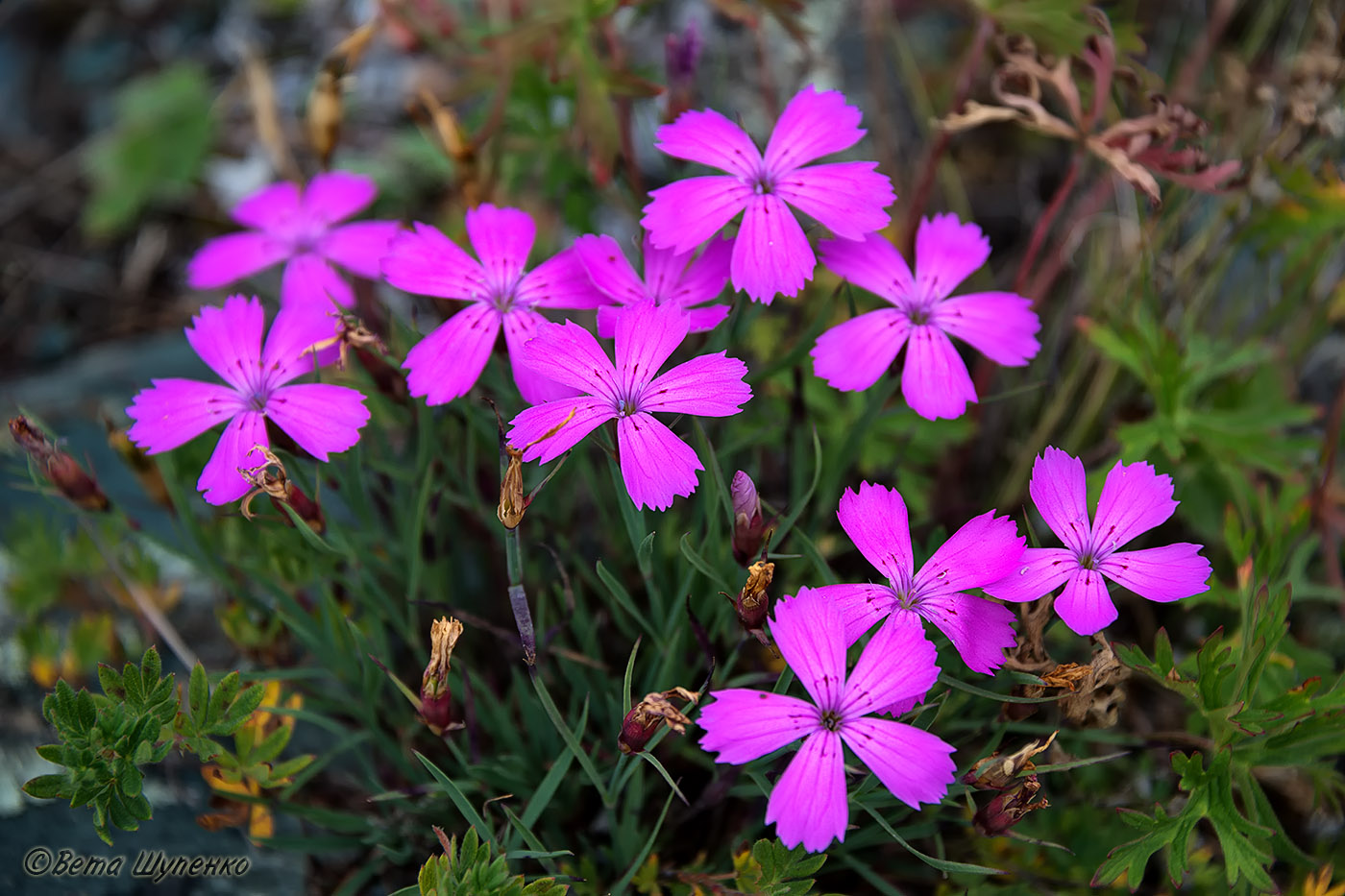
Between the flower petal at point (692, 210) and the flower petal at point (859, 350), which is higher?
the flower petal at point (692, 210)

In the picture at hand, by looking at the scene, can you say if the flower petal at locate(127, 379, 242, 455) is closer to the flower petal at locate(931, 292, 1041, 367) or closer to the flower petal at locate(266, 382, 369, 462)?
the flower petal at locate(266, 382, 369, 462)

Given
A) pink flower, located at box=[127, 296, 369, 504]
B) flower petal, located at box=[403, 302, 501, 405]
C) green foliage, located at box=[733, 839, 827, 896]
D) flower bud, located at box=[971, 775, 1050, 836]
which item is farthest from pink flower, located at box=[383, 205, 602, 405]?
flower bud, located at box=[971, 775, 1050, 836]

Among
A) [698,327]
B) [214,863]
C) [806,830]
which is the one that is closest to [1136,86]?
[698,327]

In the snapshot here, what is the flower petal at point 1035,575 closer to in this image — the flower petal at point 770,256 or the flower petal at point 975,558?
the flower petal at point 975,558

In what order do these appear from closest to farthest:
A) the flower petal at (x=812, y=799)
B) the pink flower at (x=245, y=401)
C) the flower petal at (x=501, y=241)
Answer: the flower petal at (x=812, y=799) < the pink flower at (x=245, y=401) < the flower petal at (x=501, y=241)

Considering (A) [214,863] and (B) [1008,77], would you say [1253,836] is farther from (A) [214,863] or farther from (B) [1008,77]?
(A) [214,863]

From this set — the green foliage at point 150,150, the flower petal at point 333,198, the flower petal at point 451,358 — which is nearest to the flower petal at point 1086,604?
the flower petal at point 451,358
